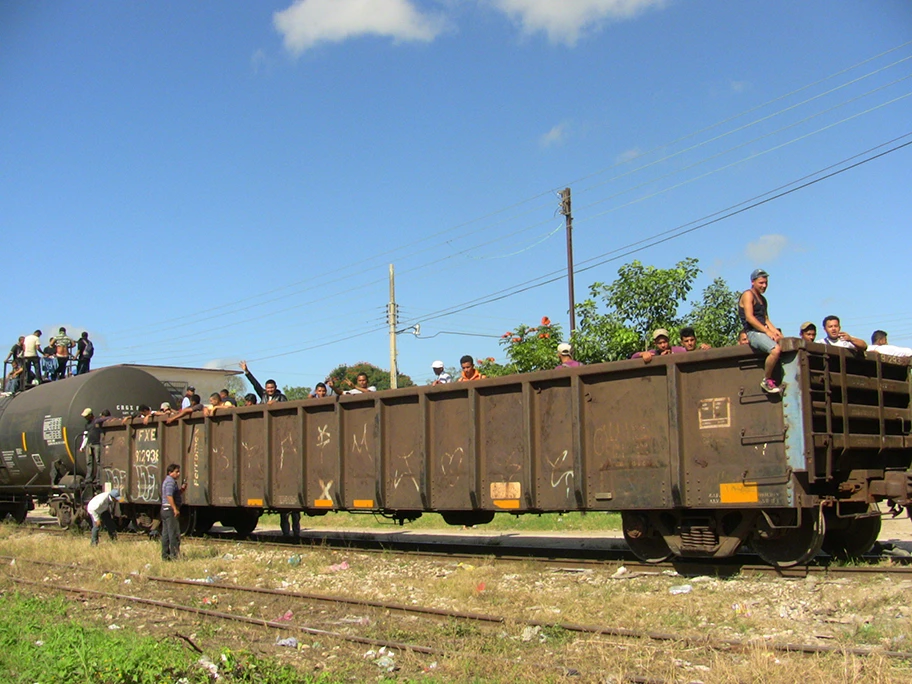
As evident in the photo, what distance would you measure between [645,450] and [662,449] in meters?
0.21

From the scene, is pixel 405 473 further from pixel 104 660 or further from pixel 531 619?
pixel 104 660

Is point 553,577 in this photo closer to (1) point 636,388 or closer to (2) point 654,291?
(1) point 636,388

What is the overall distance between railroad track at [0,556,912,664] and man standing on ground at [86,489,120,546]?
348 centimetres

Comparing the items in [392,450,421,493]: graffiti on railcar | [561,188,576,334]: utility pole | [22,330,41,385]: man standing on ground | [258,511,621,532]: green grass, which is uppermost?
[561,188,576,334]: utility pole

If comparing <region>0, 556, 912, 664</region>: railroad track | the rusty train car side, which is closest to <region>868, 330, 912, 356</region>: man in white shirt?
the rusty train car side

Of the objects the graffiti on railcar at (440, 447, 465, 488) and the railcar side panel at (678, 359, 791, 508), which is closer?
the railcar side panel at (678, 359, 791, 508)

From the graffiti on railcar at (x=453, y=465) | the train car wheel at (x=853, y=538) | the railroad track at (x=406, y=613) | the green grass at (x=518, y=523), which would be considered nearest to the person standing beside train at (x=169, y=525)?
the railroad track at (x=406, y=613)

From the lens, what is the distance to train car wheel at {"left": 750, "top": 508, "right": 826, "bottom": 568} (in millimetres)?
8602

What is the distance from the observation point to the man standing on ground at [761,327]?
8.40 m

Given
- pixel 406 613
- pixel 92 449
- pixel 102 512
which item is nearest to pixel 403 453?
pixel 406 613

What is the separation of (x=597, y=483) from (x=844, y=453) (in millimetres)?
2679

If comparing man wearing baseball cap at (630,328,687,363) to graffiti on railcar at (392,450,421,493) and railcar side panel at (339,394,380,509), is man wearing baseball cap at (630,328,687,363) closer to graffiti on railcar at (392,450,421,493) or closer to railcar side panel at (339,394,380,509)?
graffiti on railcar at (392,450,421,493)

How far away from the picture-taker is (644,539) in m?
10.1

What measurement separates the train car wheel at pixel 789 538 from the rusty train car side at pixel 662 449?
2cm
